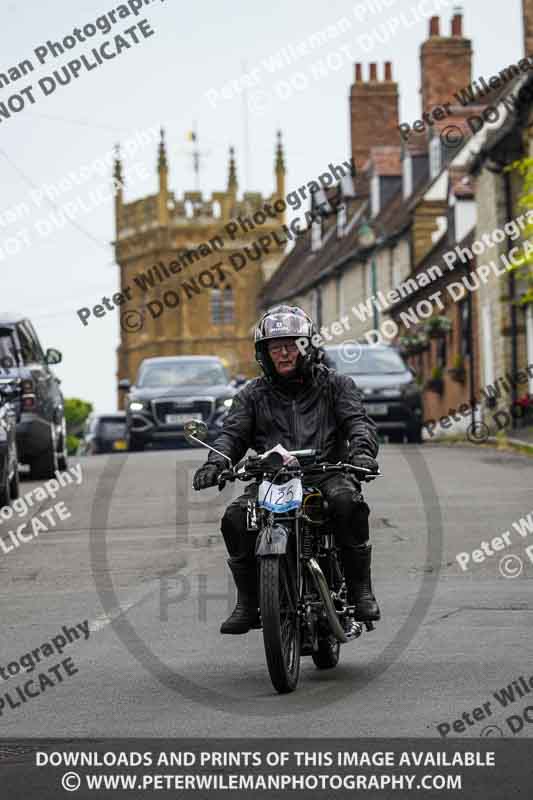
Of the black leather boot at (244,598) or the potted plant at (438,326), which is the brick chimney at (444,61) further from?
the black leather boot at (244,598)

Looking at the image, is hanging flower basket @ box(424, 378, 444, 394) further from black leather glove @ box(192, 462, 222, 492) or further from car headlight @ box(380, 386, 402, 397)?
black leather glove @ box(192, 462, 222, 492)

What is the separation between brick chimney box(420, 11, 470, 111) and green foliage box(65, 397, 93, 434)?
3176 inches

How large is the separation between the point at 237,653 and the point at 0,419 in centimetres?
907

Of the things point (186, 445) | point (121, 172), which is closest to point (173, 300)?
point (121, 172)

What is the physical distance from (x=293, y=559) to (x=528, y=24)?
3313cm

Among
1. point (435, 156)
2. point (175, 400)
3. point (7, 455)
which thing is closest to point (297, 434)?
point (7, 455)

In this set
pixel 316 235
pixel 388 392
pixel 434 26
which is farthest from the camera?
pixel 316 235

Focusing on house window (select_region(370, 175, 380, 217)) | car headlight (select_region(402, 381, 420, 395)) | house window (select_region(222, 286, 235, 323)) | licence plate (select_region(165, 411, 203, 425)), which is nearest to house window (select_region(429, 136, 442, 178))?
house window (select_region(370, 175, 380, 217))

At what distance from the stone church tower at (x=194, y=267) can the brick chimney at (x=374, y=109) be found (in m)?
39.3

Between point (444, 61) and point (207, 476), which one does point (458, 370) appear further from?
point (207, 476)

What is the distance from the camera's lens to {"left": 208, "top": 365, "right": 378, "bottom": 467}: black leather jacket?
8.20 m

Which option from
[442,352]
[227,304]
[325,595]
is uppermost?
[227,304]

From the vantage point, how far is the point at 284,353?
815 centimetres

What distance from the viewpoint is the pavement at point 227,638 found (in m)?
7.03
